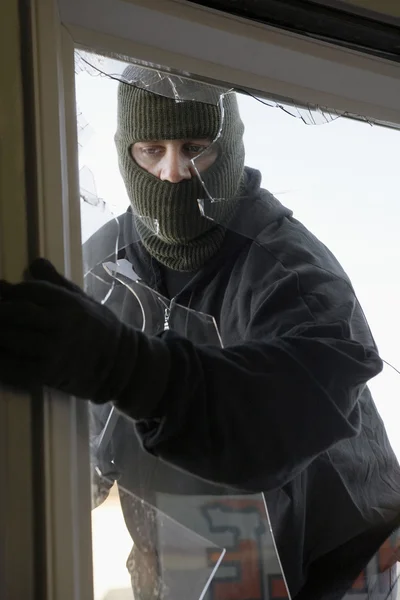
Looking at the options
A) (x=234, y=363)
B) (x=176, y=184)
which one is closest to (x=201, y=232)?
(x=176, y=184)

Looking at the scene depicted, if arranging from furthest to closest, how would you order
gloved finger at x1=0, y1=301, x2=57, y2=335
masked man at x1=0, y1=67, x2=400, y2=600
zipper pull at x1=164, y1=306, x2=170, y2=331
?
1. zipper pull at x1=164, y1=306, x2=170, y2=331
2. masked man at x1=0, y1=67, x2=400, y2=600
3. gloved finger at x1=0, y1=301, x2=57, y2=335

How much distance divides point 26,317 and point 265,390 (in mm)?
297

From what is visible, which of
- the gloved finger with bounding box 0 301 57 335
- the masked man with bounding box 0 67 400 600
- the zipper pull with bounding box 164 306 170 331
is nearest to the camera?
the gloved finger with bounding box 0 301 57 335

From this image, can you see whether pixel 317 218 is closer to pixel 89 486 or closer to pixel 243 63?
pixel 243 63

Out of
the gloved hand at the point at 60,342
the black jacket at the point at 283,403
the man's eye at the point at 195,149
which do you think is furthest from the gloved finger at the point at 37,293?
the man's eye at the point at 195,149

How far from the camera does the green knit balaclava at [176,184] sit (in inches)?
34.4

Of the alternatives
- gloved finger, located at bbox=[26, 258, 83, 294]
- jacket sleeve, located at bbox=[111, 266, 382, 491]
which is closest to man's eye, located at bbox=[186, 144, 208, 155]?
jacket sleeve, located at bbox=[111, 266, 382, 491]

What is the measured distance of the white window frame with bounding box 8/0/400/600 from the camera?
2.12ft

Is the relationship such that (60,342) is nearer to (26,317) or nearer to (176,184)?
(26,317)

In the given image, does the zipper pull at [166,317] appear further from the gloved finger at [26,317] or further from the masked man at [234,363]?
the gloved finger at [26,317]

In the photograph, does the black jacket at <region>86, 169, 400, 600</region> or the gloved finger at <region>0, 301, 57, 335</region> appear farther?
the black jacket at <region>86, 169, 400, 600</region>

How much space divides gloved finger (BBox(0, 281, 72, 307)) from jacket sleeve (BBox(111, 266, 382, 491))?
0.09 m

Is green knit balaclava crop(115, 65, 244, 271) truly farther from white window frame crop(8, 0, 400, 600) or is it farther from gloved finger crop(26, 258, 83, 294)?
gloved finger crop(26, 258, 83, 294)

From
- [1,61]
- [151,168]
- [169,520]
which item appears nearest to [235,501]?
[169,520]
